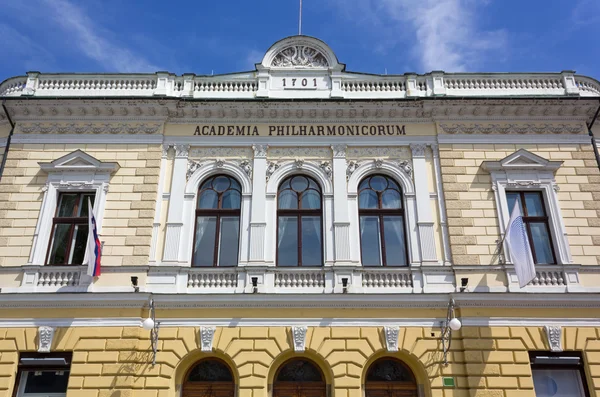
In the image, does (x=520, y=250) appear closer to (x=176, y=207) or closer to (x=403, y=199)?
(x=403, y=199)

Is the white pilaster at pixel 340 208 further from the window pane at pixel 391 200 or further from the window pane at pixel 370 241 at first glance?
the window pane at pixel 391 200

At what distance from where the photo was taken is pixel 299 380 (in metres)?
12.6

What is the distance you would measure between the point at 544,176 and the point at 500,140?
64.3 inches

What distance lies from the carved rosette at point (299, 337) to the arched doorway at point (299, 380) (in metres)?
0.48

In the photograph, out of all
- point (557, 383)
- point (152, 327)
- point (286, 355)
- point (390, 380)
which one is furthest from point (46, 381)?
point (557, 383)

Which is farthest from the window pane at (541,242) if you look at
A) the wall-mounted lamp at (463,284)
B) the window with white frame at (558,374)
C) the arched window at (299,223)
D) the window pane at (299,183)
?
the window pane at (299,183)

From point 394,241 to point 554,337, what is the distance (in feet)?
15.2

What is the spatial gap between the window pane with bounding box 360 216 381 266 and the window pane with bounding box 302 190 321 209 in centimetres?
137

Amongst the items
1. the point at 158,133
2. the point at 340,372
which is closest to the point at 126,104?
the point at 158,133

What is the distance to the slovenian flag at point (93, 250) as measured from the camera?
500 inches

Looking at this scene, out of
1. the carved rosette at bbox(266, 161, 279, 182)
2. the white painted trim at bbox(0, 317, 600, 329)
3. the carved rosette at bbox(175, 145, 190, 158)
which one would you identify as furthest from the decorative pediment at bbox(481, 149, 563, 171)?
the carved rosette at bbox(175, 145, 190, 158)

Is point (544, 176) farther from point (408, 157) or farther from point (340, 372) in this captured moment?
point (340, 372)

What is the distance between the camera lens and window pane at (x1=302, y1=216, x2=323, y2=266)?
13.9 meters

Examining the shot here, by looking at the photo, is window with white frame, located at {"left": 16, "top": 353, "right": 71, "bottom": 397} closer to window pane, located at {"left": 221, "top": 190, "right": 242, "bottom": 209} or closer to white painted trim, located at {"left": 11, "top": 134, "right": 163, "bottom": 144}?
window pane, located at {"left": 221, "top": 190, "right": 242, "bottom": 209}
